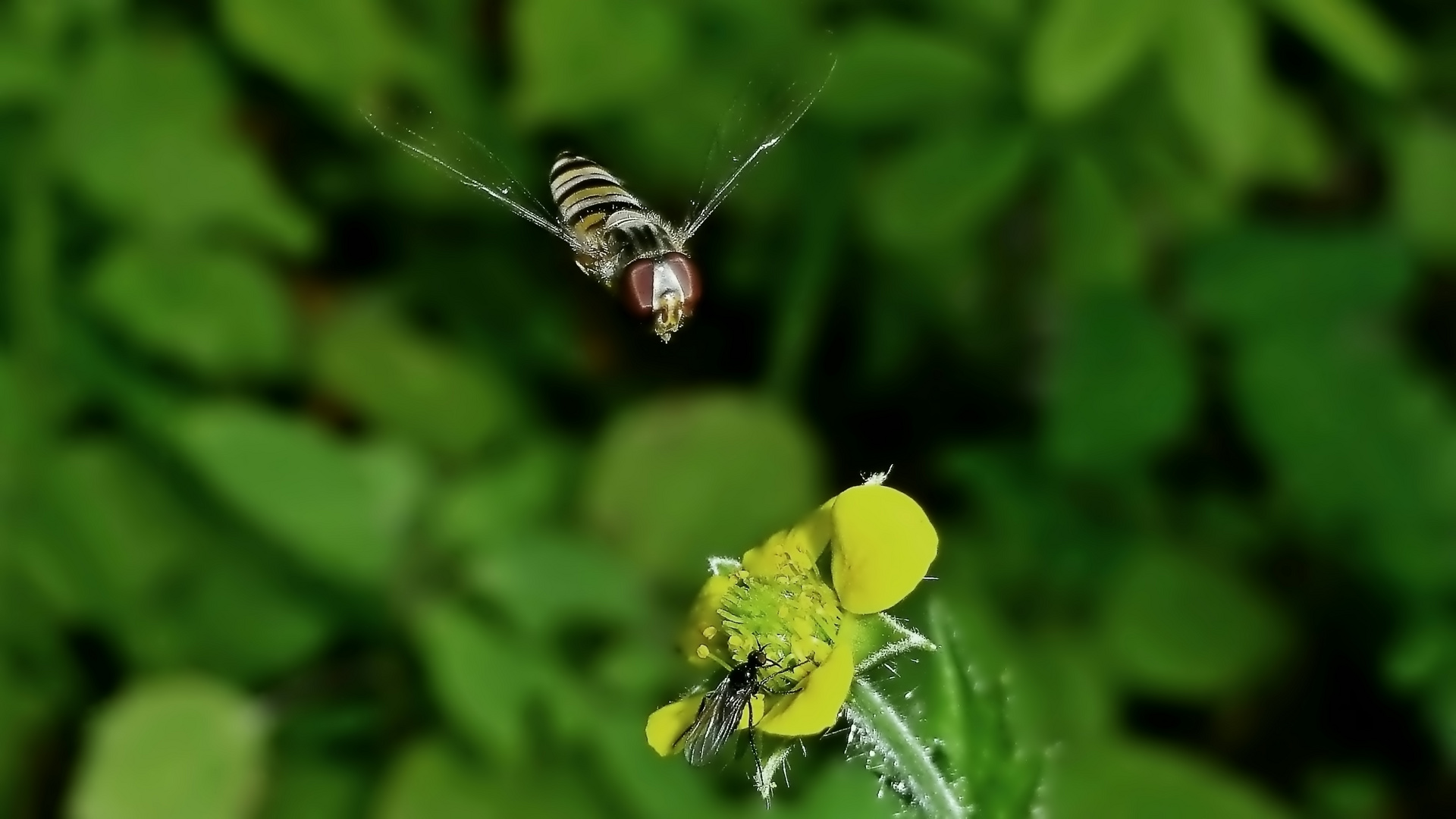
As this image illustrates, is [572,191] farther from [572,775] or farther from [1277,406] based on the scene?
[1277,406]

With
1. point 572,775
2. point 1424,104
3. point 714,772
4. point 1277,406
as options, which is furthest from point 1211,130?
point 572,775

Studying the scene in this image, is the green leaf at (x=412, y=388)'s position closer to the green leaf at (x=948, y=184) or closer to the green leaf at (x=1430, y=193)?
the green leaf at (x=948, y=184)

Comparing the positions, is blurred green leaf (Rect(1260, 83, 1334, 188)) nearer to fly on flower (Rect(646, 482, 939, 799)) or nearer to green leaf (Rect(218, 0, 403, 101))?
green leaf (Rect(218, 0, 403, 101))

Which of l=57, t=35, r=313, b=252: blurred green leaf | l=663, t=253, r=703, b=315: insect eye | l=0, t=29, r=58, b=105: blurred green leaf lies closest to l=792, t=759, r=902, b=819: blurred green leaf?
l=663, t=253, r=703, b=315: insect eye

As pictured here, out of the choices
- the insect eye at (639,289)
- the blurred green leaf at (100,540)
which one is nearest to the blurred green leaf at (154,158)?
the blurred green leaf at (100,540)

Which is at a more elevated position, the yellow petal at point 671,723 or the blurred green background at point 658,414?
the blurred green background at point 658,414

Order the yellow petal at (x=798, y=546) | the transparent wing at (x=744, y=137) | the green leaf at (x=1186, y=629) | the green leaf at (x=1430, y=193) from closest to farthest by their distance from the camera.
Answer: the yellow petal at (x=798, y=546) → the transparent wing at (x=744, y=137) → the green leaf at (x=1186, y=629) → the green leaf at (x=1430, y=193)

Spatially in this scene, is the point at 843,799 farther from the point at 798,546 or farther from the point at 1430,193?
the point at 1430,193
